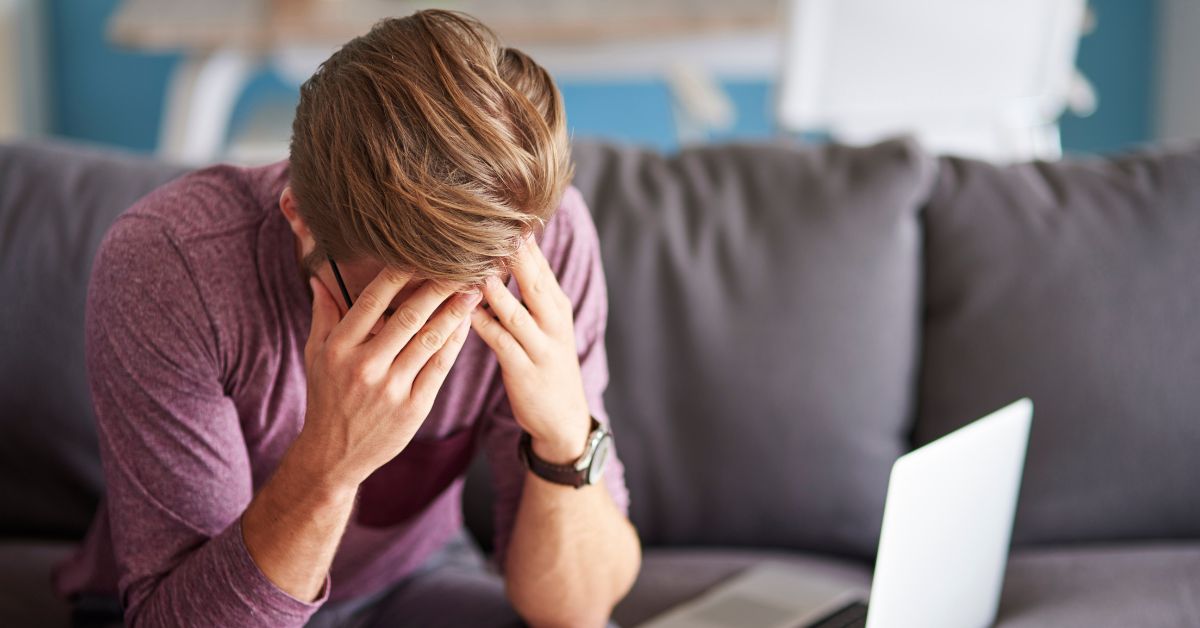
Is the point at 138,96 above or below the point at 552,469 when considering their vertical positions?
below

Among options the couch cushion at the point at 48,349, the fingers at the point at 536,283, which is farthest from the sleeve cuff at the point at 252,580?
the couch cushion at the point at 48,349

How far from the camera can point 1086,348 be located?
1229mm

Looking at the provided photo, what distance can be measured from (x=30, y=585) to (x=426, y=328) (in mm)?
603

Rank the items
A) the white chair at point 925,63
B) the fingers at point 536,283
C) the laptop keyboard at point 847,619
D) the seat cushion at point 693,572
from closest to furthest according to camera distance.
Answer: the fingers at point 536,283, the laptop keyboard at point 847,619, the seat cushion at point 693,572, the white chair at point 925,63

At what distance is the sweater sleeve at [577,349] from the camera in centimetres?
96

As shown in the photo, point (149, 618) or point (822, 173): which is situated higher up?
point (822, 173)


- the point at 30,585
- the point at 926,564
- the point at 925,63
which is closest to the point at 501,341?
the point at 926,564

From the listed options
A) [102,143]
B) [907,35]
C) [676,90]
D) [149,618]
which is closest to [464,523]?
[149,618]

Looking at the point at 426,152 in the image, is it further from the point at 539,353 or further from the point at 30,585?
the point at 30,585

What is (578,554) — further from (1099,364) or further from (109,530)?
(1099,364)

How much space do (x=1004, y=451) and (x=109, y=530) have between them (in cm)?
76

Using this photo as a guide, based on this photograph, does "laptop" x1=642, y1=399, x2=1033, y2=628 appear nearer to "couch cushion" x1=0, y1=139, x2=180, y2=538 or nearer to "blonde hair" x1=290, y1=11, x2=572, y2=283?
"blonde hair" x1=290, y1=11, x2=572, y2=283

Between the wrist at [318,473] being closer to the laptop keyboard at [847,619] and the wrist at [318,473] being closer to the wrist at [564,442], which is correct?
the wrist at [564,442]

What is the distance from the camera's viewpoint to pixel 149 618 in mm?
850
